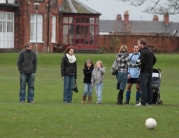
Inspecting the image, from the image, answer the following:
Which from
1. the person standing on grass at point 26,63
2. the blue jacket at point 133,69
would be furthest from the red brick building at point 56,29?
the blue jacket at point 133,69

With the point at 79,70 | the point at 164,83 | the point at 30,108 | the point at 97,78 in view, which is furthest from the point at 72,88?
the point at 79,70

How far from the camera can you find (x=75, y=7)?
67.2m

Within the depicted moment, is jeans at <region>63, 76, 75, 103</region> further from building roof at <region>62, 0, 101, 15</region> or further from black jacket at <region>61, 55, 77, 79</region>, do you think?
building roof at <region>62, 0, 101, 15</region>

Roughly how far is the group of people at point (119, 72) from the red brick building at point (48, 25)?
1316 inches

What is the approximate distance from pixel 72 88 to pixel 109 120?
7001 millimetres

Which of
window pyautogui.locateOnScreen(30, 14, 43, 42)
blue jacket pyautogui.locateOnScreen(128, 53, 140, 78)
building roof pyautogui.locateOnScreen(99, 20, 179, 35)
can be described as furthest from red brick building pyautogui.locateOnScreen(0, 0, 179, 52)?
building roof pyautogui.locateOnScreen(99, 20, 179, 35)

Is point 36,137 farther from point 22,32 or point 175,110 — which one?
point 22,32

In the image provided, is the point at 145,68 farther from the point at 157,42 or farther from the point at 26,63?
the point at 157,42

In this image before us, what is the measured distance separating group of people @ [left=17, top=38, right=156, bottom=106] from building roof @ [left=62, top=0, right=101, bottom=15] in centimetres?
4249

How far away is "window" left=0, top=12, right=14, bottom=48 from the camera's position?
5872 centimetres

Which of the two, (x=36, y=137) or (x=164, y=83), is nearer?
(x=36, y=137)

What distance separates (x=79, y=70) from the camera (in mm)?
44125

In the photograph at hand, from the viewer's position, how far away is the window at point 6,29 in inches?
2312

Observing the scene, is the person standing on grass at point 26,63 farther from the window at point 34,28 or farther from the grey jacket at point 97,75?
the window at point 34,28
